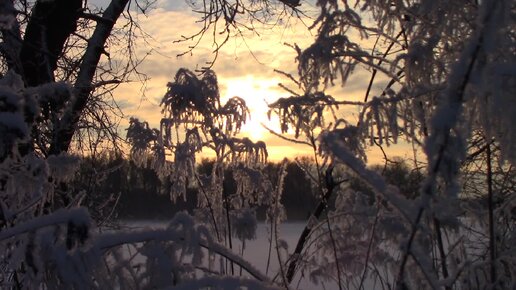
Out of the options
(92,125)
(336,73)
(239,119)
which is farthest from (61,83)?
(92,125)

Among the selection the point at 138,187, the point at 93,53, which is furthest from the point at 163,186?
the point at 138,187

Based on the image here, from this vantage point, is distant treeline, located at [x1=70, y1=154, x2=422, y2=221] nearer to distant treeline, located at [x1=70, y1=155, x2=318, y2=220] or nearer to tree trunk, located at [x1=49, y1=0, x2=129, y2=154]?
distant treeline, located at [x1=70, y1=155, x2=318, y2=220]

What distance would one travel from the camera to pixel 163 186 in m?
5.85

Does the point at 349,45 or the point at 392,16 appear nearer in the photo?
the point at 349,45

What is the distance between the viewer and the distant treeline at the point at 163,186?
3.30m

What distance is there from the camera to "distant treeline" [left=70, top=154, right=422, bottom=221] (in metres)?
3.30

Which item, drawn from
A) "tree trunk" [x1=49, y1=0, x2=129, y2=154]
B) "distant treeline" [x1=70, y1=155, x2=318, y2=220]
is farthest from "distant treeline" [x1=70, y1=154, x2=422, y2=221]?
"tree trunk" [x1=49, y1=0, x2=129, y2=154]

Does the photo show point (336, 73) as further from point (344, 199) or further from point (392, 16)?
point (344, 199)

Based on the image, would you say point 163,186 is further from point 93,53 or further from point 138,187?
point 138,187

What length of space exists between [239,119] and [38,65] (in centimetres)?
277

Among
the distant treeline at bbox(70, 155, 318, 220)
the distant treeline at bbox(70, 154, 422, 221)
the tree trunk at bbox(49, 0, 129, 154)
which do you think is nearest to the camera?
the distant treeline at bbox(70, 154, 422, 221)

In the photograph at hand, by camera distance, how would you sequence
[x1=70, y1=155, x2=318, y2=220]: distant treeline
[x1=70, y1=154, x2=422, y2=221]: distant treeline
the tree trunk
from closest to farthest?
1. [x1=70, y1=154, x2=422, y2=221]: distant treeline
2. [x1=70, y1=155, x2=318, y2=220]: distant treeline
3. the tree trunk

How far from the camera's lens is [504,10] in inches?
35.6

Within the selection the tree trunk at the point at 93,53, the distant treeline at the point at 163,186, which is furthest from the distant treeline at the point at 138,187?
the tree trunk at the point at 93,53
